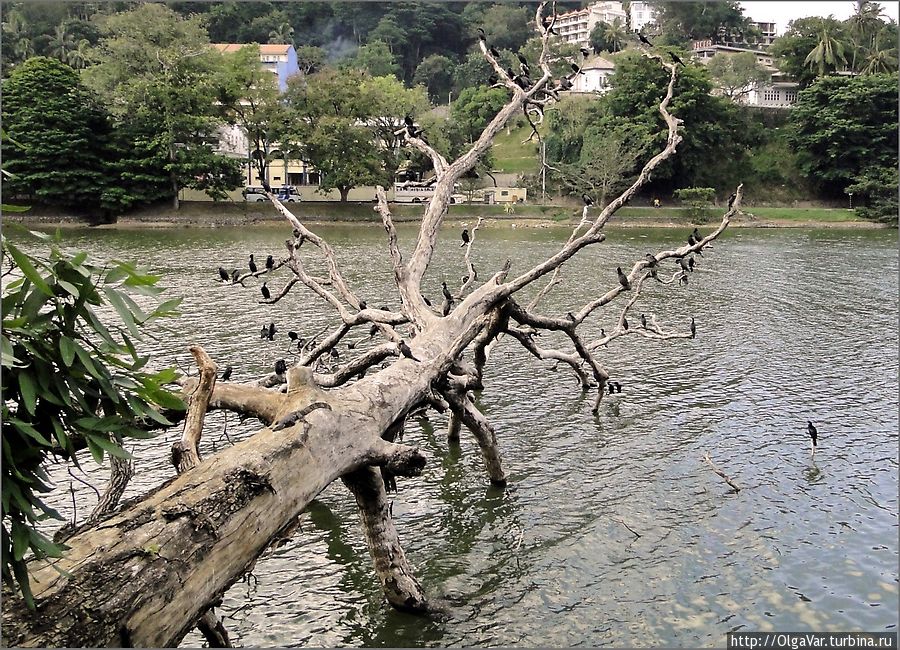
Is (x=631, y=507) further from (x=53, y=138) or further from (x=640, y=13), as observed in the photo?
(x=640, y=13)

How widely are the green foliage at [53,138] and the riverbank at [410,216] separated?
5.33 feet

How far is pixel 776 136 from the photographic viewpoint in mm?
64562

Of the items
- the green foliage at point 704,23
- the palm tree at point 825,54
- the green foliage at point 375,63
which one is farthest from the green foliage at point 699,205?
the green foliage at point 704,23

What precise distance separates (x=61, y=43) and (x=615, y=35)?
60.2m

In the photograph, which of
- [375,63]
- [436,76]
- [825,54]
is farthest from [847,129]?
[436,76]

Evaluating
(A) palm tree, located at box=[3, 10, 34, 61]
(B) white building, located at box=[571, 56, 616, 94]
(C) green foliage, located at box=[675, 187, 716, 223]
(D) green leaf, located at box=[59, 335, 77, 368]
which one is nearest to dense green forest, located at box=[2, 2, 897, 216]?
(A) palm tree, located at box=[3, 10, 34, 61]

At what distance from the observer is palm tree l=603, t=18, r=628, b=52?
95.9 meters

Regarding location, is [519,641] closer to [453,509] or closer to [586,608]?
[586,608]

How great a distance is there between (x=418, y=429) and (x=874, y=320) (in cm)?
1387

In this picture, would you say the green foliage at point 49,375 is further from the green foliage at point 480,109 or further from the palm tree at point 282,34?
the palm tree at point 282,34

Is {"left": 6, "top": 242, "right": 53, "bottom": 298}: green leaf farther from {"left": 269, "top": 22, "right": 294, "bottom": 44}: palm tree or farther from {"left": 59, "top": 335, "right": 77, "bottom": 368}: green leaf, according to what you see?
{"left": 269, "top": 22, "right": 294, "bottom": 44}: palm tree

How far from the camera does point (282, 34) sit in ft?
276

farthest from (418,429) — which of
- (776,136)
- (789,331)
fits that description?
(776,136)

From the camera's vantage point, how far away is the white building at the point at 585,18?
112938 millimetres
